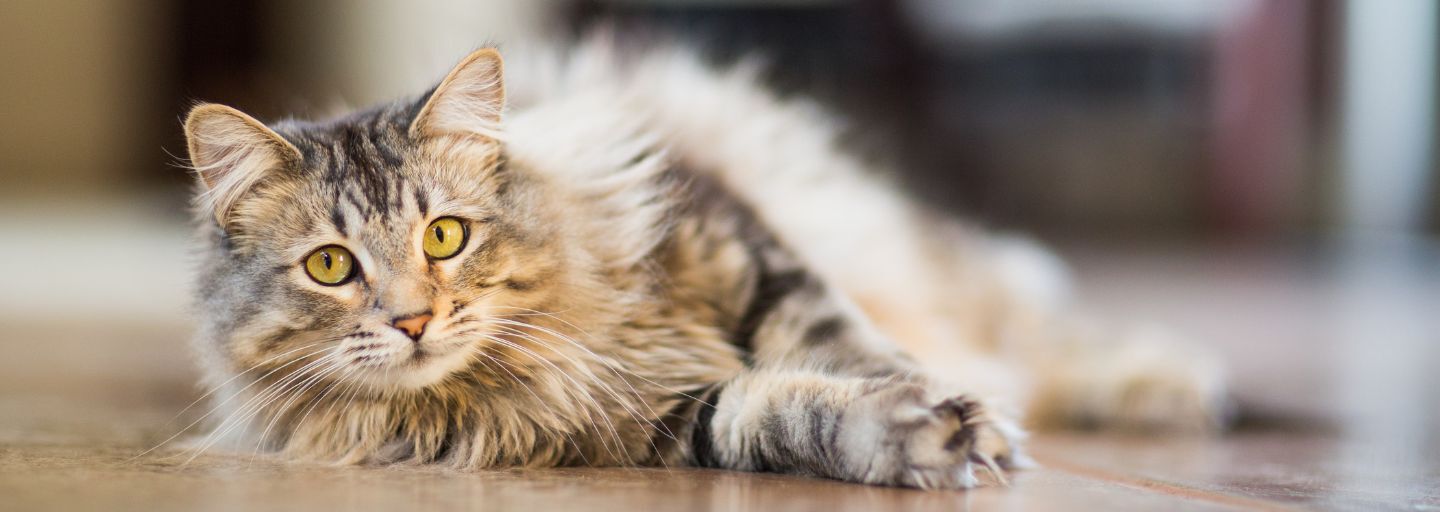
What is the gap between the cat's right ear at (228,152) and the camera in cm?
120

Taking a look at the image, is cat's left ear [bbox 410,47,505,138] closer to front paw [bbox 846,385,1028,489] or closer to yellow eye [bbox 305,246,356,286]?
yellow eye [bbox 305,246,356,286]

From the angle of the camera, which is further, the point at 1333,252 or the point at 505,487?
the point at 1333,252

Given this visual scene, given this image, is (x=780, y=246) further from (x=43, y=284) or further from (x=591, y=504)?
(x=43, y=284)

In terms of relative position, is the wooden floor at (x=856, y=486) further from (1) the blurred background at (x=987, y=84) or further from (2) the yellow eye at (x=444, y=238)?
(1) the blurred background at (x=987, y=84)

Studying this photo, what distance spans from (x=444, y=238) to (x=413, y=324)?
11cm

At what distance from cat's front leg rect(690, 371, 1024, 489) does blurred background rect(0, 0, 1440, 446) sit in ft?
12.0

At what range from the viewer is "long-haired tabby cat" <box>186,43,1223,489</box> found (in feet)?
3.84

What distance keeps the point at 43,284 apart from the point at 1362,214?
6013 mm

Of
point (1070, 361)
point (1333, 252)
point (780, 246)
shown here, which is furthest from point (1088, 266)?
point (780, 246)

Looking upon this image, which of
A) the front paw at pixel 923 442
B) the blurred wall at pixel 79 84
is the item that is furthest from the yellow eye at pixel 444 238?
the blurred wall at pixel 79 84

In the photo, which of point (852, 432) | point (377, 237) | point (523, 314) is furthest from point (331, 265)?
point (852, 432)

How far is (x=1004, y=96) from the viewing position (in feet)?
21.2

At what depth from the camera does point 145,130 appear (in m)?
6.46

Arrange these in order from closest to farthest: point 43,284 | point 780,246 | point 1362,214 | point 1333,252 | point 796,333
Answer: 1. point 796,333
2. point 780,246
3. point 43,284
4. point 1333,252
5. point 1362,214
